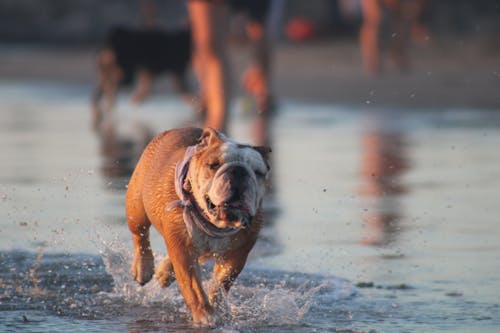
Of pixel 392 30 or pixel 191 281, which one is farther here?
pixel 392 30

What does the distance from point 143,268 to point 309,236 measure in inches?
56.6

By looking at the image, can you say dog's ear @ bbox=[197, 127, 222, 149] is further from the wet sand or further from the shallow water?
the wet sand

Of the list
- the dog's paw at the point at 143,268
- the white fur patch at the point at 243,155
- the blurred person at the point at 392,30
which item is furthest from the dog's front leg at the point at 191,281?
the blurred person at the point at 392,30

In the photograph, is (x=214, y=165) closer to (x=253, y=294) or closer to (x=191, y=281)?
(x=191, y=281)

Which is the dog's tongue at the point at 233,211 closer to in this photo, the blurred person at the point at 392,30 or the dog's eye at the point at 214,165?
the dog's eye at the point at 214,165

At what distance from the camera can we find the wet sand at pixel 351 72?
54.3 feet

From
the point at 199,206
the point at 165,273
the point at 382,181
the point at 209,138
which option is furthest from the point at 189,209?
the point at 382,181

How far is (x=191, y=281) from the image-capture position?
5.82 metres

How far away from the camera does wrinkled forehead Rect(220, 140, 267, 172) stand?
5375 mm

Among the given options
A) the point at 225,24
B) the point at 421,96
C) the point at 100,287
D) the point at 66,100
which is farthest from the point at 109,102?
the point at 100,287

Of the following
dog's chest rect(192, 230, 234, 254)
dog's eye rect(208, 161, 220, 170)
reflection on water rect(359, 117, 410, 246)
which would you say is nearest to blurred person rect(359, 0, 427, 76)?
reflection on water rect(359, 117, 410, 246)

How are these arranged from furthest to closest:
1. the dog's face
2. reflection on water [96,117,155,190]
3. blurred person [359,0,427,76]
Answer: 1. blurred person [359,0,427,76]
2. reflection on water [96,117,155,190]
3. the dog's face

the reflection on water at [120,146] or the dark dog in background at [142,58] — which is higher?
the reflection on water at [120,146]

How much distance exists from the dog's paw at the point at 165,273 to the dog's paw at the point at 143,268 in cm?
16
